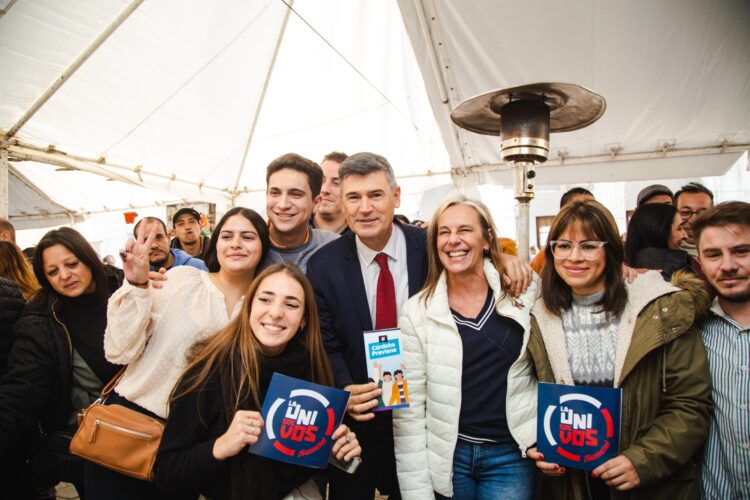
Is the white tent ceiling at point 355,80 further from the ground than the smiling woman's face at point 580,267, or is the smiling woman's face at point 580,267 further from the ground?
the white tent ceiling at point 355,80

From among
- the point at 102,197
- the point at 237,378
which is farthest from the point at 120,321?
the point at 102,197

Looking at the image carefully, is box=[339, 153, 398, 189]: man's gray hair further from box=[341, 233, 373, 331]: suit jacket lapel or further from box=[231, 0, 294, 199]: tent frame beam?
box=[231, 0, 294, 199]: tent frame beam

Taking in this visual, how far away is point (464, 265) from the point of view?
1.84 m

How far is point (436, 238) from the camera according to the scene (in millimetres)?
1993

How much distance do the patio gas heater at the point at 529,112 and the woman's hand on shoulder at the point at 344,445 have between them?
1775 mm

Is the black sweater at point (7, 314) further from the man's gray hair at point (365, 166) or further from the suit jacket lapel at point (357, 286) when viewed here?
the man's gray hair at point (365, 166)

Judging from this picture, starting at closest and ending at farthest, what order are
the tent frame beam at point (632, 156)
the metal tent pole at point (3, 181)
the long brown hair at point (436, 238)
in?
the long brown hair at point (436, 238), the metal tent pole at point (3, 181), the tent frame beam at point (632, 156)

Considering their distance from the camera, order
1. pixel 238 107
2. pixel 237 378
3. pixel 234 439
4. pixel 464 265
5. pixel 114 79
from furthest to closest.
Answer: pixel 238 107 < pixel 114 79 < pixel 464 265 < pixel 237 378 < pixel 234 439

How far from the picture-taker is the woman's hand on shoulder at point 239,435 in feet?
4.73

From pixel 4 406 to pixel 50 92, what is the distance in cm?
421

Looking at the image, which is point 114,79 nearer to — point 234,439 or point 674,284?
point 234,439

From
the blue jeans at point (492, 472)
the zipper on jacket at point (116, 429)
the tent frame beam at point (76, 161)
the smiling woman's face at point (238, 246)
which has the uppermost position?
the tent frame beam at point (76, 161)

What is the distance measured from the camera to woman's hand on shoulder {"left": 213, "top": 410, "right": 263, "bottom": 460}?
4.73 ft

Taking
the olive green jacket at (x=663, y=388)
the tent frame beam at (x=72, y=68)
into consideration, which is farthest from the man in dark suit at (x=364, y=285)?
the tent frame beam at (x=72, y=68)
